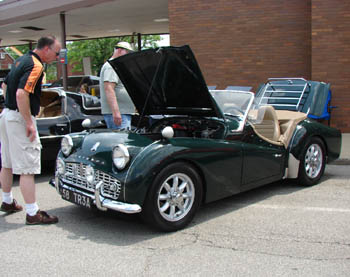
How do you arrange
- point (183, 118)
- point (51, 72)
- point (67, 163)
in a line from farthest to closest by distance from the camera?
point (51, 72), point (183, 118), point (67, 163)

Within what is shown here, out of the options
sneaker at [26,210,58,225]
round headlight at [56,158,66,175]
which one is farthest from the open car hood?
sneaker at [26,210,58,225]

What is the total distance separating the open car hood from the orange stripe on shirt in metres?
1.05

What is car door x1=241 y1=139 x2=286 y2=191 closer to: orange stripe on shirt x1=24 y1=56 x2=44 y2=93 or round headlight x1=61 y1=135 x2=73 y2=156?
round headlight x1=61 y1=135 x2=73 y2=156

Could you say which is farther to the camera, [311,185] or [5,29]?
[5,29]

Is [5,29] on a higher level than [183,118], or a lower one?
higher

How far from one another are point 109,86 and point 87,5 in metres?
9.63

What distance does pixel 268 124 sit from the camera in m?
5.43

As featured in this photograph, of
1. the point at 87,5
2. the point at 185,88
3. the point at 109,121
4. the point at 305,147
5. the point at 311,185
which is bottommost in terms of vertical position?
the point at 311,185

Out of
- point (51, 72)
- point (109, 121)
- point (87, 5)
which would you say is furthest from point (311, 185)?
point (51, 72)

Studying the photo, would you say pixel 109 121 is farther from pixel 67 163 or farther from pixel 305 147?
pixel 305 147

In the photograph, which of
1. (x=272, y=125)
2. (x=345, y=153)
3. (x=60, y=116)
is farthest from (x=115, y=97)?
(x=345, y=153)

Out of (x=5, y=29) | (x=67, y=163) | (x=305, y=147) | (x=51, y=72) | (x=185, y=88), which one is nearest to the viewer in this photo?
(x=67, y=163)

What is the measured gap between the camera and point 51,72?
54.6 m

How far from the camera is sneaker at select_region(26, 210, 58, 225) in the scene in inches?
167
